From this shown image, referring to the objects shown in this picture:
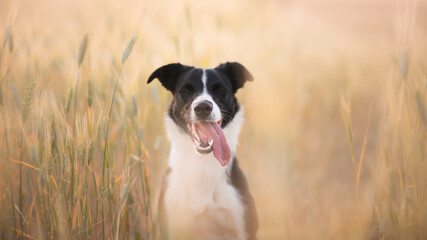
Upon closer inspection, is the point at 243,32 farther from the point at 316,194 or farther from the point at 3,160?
the point at 3,160

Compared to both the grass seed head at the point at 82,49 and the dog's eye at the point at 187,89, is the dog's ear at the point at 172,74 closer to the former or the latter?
the dog's eye at the point at 187,89

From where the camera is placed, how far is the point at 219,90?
3.42 m

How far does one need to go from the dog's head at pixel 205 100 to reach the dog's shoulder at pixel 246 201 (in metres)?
0.42

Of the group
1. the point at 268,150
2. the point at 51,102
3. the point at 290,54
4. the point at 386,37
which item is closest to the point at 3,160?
the point at 51,102

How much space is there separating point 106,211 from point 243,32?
5141 millimetres

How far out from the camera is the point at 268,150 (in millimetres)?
5141

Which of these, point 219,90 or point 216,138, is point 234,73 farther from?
point 216,138

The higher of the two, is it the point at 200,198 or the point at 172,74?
the point at 172,74

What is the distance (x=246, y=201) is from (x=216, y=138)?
2.31 feet

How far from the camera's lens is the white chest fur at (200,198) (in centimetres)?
320

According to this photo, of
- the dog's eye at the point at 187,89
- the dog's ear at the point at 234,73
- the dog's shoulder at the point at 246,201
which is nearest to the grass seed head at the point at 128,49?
the dog's eye at the point at 187,89

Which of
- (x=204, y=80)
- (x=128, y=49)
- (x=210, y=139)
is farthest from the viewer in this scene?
(x=204, y=80)

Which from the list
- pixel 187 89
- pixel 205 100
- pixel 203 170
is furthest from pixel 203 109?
pixel 203 170

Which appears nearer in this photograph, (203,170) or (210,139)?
(210,139)
